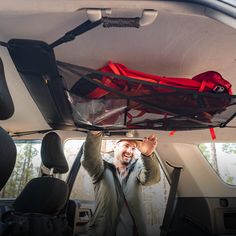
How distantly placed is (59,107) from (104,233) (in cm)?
119

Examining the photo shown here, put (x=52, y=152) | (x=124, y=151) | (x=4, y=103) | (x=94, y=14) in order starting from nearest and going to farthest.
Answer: (x=94, y=14), (x=4, y=103), (x=52, y=152), (x=124, y=151)

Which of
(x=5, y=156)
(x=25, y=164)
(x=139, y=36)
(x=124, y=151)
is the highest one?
(x=139, y=36)

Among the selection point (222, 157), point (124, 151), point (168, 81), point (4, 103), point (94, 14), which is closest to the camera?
point (94, 14)

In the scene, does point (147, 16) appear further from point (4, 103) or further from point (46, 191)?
point (46, 191)

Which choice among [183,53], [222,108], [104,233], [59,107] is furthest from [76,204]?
[183,53]

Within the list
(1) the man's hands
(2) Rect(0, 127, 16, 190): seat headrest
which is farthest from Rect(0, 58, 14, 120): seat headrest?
(1) the man's hands

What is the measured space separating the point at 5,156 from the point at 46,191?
0.74 m

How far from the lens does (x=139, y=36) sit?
1146 millimetres

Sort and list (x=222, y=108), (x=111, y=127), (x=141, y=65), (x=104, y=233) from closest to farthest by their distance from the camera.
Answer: (x=141, y=65), (x=222, y=108), (x=111, y=127), (x=104, y=233)

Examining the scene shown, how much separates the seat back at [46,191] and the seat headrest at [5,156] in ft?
2.11

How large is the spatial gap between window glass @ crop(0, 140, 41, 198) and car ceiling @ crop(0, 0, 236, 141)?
1214mm

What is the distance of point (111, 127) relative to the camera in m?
2.01

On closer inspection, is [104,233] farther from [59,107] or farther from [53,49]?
[53,49]

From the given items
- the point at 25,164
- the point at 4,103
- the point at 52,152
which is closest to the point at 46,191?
the point at 52,152
